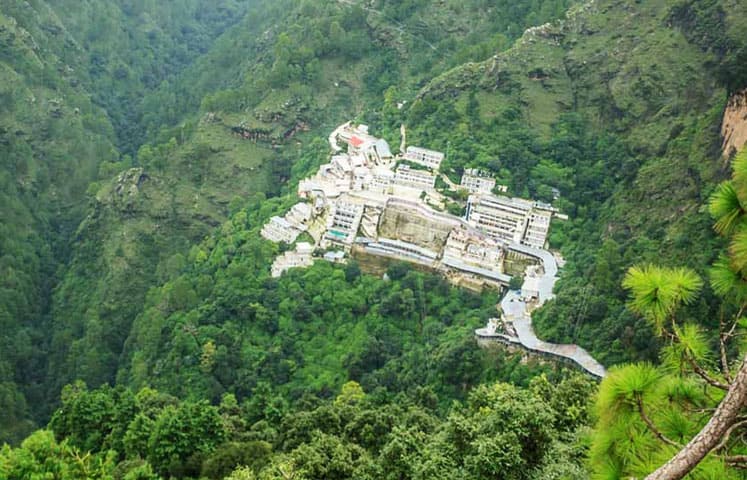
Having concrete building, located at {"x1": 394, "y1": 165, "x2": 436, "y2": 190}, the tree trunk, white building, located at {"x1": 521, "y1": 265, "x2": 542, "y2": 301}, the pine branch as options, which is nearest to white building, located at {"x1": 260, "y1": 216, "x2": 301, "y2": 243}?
concrete building, located at {"x1": 394, "y1": 165, "x2": 436, "y2": 190}

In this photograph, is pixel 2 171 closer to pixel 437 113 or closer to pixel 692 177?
pixel 437 113

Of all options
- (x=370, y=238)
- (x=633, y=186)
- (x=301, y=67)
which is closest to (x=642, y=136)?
(x=633, y=186)

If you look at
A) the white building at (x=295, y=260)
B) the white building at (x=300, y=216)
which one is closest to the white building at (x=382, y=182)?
the white building at (x=300, y=216)

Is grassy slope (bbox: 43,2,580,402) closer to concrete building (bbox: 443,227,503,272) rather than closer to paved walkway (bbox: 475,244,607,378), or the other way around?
concrete building (bbox: 443,227,503,272)

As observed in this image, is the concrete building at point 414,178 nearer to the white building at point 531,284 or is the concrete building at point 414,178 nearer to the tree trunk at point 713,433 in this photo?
the white building at point 531,284

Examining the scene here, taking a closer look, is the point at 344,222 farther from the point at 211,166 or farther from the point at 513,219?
the point at 211,166

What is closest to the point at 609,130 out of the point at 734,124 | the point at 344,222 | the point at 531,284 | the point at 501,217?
the point at 501,217
